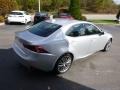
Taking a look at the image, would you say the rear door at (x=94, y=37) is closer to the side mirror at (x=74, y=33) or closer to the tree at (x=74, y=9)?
the side mirror at (x=74, y=33)

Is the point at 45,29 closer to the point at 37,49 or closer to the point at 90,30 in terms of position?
the point at 37,49

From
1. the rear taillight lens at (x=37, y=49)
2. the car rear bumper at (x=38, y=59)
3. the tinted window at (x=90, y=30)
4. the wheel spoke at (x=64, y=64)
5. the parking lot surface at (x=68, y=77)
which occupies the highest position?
the tinted window at (x=90, y=30)

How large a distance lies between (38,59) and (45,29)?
1362 mm

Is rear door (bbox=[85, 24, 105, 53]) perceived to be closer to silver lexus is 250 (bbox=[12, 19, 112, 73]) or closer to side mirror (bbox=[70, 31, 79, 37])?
silver lexus is 250 (bbox=[12, 19, 112, 73])

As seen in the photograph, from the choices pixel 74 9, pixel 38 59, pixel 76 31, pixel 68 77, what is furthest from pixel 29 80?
pixel 74 9

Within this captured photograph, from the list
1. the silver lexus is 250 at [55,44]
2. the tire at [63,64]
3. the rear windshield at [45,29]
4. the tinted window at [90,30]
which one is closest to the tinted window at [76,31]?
the silver lexus is 250 at [55,44]

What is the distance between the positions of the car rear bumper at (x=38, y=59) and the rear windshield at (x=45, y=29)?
0.79 metres

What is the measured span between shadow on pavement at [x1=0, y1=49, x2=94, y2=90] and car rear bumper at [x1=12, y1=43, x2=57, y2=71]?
1.18 ft

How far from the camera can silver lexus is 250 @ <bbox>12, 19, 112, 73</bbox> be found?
6137mm

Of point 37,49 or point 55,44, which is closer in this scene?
point 37,49

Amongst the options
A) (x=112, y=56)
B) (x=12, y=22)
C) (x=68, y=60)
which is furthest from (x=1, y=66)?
(x=12, y=22)

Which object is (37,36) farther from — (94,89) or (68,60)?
(94,89)

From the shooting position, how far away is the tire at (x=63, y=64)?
6598mm

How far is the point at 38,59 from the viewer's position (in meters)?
6.07
